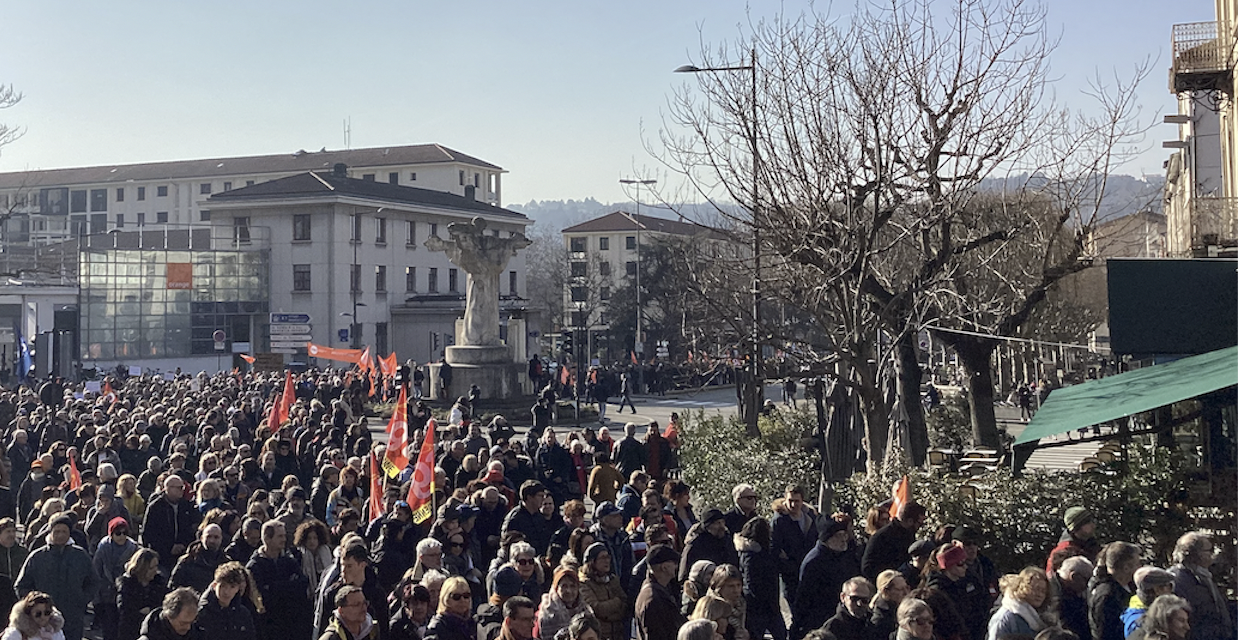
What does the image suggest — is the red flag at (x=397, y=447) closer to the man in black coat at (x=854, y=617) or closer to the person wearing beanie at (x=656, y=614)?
the person wearing beanie at (x=656, y=614)

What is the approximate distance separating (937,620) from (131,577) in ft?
16.5

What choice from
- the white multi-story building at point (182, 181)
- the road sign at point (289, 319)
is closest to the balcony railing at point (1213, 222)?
the road sign at point (289, 319)

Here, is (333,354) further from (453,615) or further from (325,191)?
(325,191)

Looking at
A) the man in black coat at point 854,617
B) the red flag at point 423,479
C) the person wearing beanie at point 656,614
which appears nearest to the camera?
the man in black coat at point 854,617

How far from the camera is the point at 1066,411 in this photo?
12734mm

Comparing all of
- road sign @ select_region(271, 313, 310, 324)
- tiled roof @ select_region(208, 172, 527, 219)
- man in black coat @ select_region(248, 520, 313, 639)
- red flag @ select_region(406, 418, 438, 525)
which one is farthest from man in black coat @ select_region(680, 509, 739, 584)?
tiled roof @ select_region(208, 172, 527, 219)

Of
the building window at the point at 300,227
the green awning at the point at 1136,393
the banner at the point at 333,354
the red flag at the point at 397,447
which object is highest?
the building window at the point at 300,227

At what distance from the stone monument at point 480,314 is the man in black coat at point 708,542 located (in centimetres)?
2798

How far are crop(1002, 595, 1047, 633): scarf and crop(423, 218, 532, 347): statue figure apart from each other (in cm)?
3038

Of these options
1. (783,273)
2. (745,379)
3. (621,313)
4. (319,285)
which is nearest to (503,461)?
(783,273)

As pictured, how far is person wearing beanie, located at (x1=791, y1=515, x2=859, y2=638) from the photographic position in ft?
29.4

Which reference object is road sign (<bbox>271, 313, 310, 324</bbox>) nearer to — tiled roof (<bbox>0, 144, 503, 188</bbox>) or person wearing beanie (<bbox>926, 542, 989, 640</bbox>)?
person wearing beanie (<bbox>926, 542, 989, 640</bbox>)

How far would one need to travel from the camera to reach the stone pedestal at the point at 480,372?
37.8m

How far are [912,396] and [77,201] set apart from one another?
103413 millimetres
